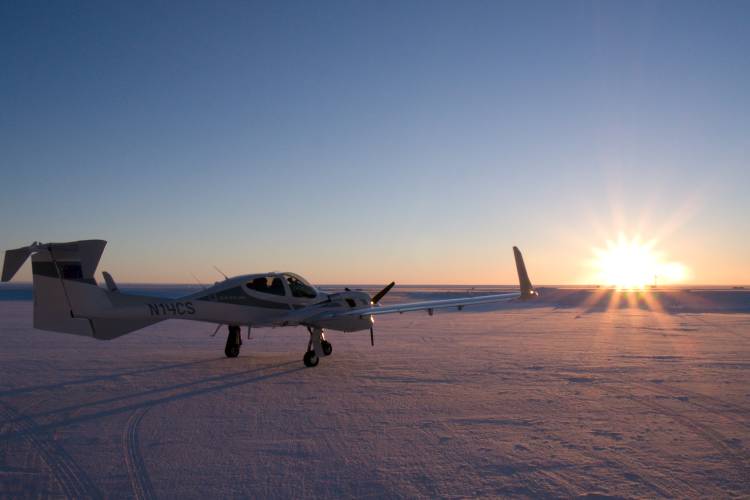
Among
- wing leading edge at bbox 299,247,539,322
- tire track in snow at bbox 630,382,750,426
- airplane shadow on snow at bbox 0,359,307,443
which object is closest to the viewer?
airplane shadow on snow at bbox 0,359,307,443

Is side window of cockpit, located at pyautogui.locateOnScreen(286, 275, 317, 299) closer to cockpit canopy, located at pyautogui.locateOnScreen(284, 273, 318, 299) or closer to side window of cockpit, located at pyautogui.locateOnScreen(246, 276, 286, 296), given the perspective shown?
cockpit canopy, located at pyautogui.locateOnScreen(284, 273, 318, 299)

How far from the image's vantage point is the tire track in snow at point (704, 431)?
658cm

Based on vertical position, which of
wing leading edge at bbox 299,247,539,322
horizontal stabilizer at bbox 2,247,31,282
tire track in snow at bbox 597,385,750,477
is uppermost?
horizontal stabilizer at bbox 2,247,31,282

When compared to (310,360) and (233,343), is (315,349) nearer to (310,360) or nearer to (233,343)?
(310,360)

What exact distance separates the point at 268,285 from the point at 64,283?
16.0 ft

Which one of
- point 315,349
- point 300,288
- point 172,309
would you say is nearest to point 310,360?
point 315,349

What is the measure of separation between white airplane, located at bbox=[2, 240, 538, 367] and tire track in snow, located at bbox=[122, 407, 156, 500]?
4634mm

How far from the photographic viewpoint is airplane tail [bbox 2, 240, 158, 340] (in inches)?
479

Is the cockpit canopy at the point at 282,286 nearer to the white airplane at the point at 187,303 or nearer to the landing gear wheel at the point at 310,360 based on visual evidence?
the white airplane at the point at 187,303

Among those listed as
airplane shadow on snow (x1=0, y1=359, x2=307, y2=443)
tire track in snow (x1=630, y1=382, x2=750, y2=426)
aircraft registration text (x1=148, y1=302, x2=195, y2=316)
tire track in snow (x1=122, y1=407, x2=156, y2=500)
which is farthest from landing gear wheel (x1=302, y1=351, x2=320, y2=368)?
tire track in snow (x1=630, y1=382, x2=750, y2=426)

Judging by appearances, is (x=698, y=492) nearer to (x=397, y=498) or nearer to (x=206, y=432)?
(x=397, y=498)

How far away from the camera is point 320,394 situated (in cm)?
1066

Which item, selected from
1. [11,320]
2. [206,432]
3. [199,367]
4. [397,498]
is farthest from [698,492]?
[11,320]

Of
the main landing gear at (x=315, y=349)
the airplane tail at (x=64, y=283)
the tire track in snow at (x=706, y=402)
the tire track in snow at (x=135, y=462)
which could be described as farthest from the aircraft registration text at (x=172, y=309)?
the tire track in snow at (x=706, y=402)
